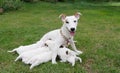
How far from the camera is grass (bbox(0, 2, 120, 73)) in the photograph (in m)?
4.61

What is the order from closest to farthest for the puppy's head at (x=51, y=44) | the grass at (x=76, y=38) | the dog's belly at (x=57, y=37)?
the grass at (x=76, y=38), the puppy's head at (x=51, y=44), the dog's belly at (x=57, y=37)

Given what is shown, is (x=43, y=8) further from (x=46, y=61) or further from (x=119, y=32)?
(x=46, y=61)

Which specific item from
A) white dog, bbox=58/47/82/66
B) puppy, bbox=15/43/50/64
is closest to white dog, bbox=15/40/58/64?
puppy, bbox=15/43/50/64

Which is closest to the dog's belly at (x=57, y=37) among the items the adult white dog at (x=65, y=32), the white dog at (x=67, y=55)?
the adult white dog at (x=65, y=32)

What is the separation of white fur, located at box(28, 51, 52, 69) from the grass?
0.08 meters

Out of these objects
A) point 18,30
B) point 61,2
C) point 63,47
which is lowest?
point 61,2

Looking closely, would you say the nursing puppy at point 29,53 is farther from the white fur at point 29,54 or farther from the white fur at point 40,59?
the white fur at point 40,59

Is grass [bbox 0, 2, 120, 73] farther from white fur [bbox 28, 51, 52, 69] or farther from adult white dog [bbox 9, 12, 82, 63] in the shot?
adult white dog [bbox 9, 12, 82, 63]

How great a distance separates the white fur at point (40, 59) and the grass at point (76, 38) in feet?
0.25

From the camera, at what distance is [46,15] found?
34.6 ft

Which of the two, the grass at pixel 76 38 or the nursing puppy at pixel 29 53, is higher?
the nursing puppy at pixel 29 53

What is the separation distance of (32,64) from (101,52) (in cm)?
143

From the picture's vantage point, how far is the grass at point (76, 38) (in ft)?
15.1

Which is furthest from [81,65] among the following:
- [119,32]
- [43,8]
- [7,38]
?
[43,8]
